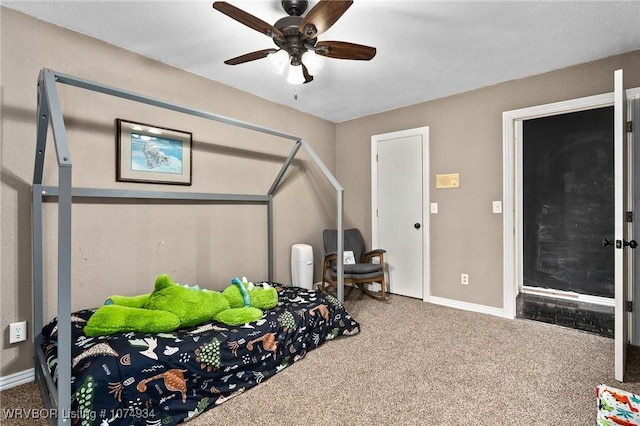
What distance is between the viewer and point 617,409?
150 cm

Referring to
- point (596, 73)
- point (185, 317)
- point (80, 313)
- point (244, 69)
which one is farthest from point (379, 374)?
point (596, 73)

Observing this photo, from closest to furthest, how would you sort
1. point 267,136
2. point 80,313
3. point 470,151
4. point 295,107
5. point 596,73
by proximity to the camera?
point 80,313, point 596,73, point 470,151, point 267,136, point 295,107

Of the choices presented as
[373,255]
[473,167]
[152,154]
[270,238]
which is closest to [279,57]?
[152,154]

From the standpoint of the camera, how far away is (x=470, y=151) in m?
3.39

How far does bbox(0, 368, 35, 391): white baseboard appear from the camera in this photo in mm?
1945

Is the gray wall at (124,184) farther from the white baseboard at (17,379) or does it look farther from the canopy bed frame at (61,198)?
the canopy bed frame at (61,198)

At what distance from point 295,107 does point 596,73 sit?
9.69ft

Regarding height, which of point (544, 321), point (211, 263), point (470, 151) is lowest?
point (544, 321)

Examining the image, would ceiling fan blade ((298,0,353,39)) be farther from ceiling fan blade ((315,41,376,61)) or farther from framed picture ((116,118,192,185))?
framed picture ((116,118,192,185))

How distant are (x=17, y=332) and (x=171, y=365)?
1167 mm

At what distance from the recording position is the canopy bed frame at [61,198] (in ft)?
4.29

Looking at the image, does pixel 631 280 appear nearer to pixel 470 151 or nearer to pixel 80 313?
pixel 470 151

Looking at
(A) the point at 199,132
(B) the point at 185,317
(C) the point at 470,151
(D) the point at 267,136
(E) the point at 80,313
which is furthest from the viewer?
(D) the point at 267,136

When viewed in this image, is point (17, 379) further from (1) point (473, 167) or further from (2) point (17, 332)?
(1) point (473, 167)
